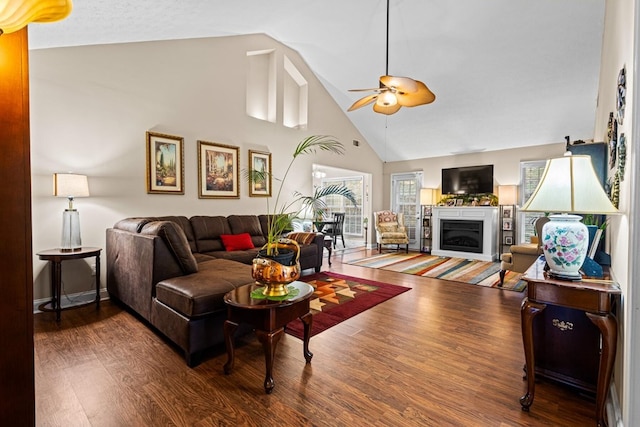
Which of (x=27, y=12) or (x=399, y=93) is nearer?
(x=27, y=12)

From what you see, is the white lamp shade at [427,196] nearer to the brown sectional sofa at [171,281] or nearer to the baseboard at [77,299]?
the brown sectional sofa at [171,281]

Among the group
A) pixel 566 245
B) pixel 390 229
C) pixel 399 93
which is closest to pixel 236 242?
Result: pixel 399 93

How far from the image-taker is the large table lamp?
61.6 inches

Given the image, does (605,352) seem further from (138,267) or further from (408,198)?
(408,198)

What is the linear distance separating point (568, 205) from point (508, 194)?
17.4ft

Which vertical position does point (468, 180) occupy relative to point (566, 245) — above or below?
above

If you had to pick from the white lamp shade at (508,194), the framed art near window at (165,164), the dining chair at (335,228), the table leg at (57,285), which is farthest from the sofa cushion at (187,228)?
the white lamp shade at (508,194)

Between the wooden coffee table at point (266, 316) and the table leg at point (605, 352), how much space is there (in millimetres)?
1648

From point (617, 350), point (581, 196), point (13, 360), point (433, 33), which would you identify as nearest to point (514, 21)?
point (433, 33)

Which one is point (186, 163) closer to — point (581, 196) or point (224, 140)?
point (224, 140)

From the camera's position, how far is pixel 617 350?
5.33 ft

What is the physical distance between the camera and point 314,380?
6.37ft

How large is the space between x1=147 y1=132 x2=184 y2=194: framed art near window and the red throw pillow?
962mm

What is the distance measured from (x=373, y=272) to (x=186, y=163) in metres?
3.53
